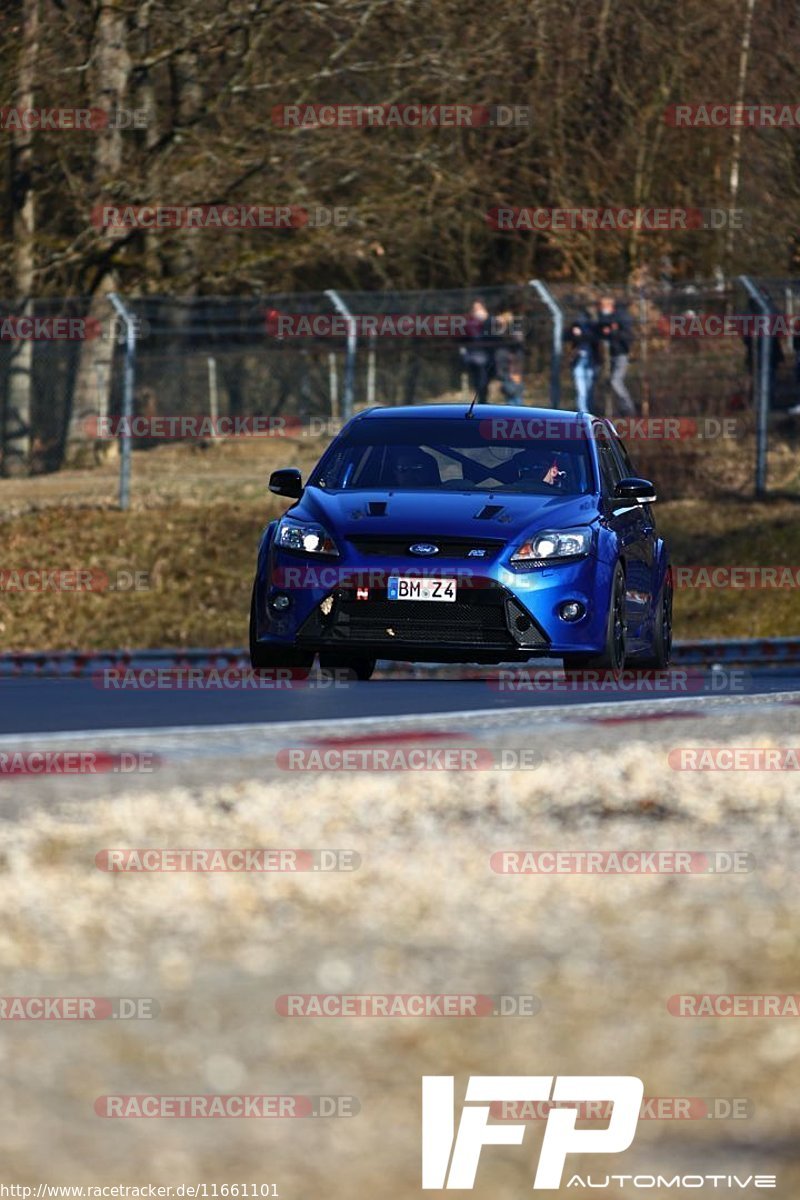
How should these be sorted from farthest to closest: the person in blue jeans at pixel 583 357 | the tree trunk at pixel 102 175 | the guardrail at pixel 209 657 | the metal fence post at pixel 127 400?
the tree trunk at pixel 102 175 → the person in blue jeans at pixel 583 357 → the metal fence post at pixel 127 400 → the guardrail at pixel 209 657

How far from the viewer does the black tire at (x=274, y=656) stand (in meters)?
13.2

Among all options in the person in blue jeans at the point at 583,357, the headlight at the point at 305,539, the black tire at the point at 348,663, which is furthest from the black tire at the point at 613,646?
the person in blue jeans at the point at 583,357

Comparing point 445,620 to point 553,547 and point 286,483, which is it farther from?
point 286,483

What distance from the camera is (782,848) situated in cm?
888

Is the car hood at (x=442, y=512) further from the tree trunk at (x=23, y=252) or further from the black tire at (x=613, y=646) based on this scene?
the tree trunk at (x=23, y=252)

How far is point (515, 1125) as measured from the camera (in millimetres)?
5367

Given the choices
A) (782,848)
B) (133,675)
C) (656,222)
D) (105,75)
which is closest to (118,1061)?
(782,848)

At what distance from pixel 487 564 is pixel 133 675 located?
4.05 meters

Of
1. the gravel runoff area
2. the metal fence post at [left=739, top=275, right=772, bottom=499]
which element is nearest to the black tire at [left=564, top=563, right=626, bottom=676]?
the gravel runoff area

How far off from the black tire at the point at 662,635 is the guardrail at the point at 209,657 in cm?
325

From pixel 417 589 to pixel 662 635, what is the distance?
280 centimetres

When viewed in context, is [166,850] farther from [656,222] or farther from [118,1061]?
[656,222]

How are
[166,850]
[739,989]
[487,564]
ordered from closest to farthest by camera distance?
[739,989] < [166,850] < [487,564]

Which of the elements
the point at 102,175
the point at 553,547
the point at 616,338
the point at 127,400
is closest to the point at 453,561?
the point at 553,547
